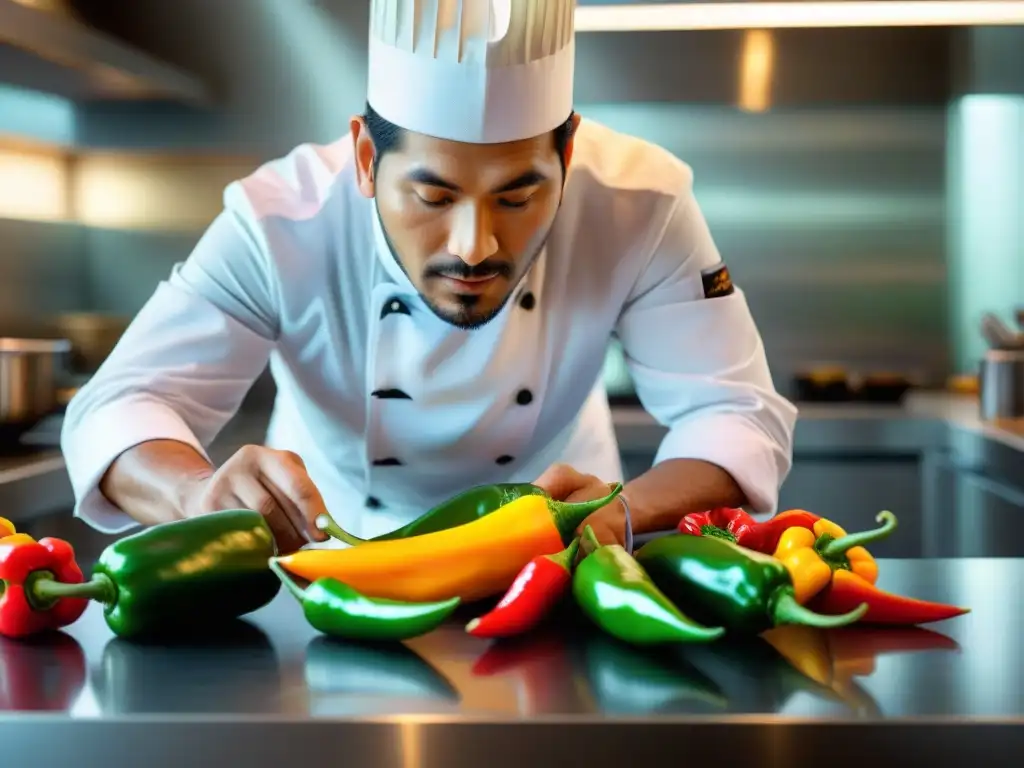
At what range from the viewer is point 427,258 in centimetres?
142

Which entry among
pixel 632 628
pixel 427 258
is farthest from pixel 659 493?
pixel 632 628

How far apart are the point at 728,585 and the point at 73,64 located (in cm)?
220

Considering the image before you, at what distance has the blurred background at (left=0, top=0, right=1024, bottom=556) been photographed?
3.42m

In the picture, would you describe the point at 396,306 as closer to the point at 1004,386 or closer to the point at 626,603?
the point at 626,603

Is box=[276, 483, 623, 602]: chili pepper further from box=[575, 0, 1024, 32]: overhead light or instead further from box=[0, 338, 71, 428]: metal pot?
box=[575, 0, 1024, 32]: overhead light

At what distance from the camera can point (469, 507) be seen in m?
1.14

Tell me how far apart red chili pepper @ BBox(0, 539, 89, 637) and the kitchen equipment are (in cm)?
251

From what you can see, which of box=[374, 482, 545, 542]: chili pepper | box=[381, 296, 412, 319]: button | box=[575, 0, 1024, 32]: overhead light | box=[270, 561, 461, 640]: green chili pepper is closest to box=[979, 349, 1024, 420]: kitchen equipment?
box=[575, 0, 1024, 32]: overhead light

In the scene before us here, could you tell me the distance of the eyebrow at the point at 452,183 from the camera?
137 cm

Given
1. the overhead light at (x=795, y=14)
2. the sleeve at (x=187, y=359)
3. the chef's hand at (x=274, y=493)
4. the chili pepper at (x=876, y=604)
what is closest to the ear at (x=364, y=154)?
the sleeve at (x=187, y=359)

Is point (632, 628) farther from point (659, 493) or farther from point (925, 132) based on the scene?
point (925, 132)

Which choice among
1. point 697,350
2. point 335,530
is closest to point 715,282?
point 697,350

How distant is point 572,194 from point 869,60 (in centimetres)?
202

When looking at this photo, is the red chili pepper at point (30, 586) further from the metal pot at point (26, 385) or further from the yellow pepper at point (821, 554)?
the metal pot at point (26, 385)
